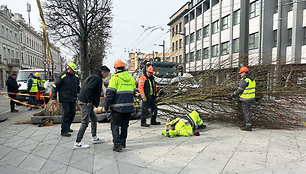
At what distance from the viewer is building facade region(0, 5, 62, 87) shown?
133 ft

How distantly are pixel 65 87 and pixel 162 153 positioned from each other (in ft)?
9.84

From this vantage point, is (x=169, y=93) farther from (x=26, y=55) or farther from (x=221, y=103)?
(x=26, y=55)

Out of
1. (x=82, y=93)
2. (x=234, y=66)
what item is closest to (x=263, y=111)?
(x=234, y=66)

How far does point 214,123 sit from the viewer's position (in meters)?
6.75

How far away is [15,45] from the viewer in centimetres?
4703

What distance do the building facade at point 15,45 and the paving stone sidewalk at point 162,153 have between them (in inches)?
1284

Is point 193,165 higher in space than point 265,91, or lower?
lower

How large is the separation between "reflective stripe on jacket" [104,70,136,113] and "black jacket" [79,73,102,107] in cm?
38

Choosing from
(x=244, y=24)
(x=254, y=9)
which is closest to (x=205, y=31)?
(x=244, y=24)

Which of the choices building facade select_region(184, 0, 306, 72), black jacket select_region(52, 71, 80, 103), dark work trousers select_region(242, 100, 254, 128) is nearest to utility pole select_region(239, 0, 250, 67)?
building facade select_region(184, 0, 306, 72)

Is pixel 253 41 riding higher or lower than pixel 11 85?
higher

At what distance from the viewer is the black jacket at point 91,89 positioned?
4.44m

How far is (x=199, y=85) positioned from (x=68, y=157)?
453cm

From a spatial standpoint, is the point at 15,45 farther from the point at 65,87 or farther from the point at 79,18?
the point at 65,87
